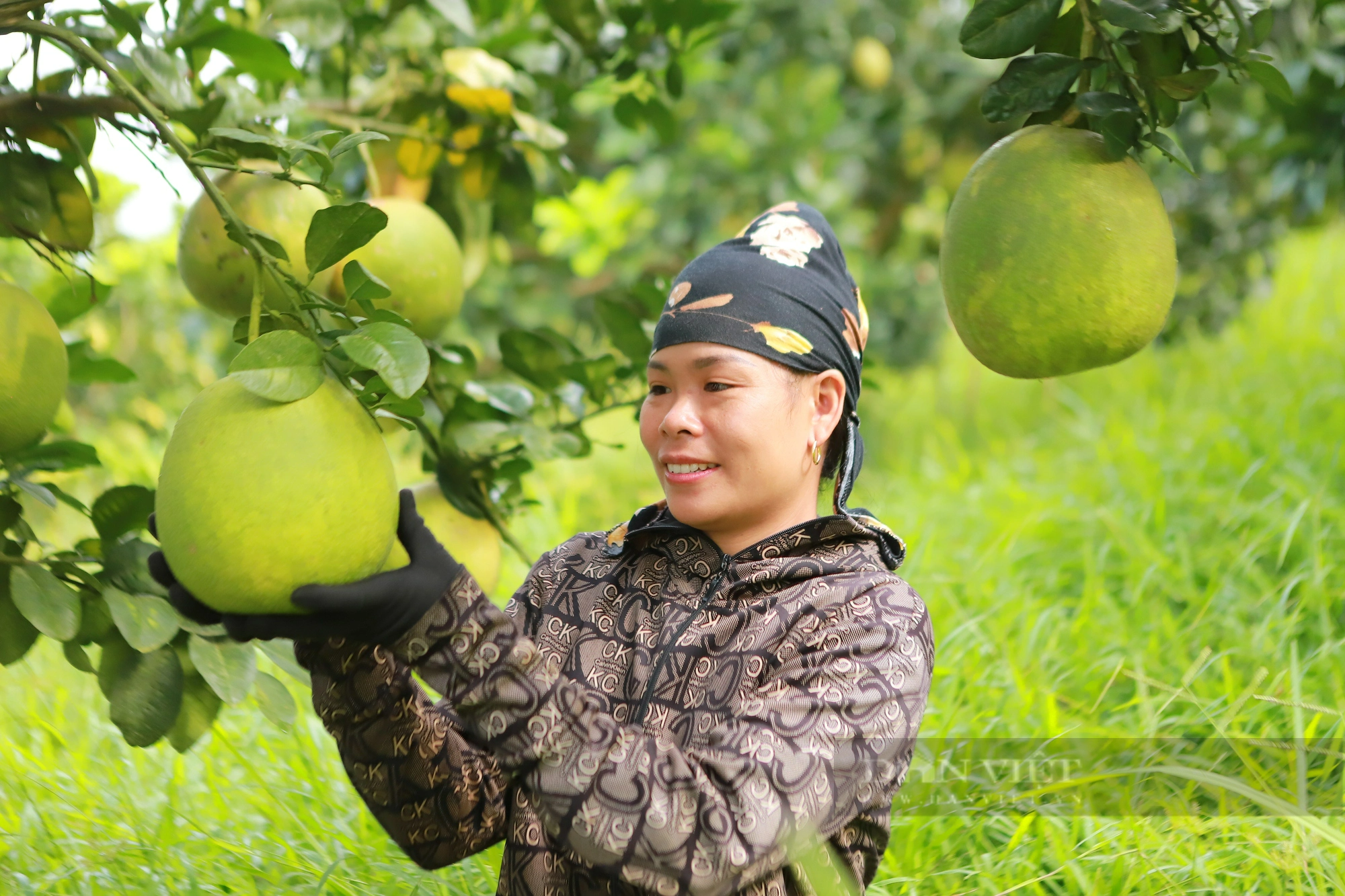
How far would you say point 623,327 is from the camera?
1938 millimetres

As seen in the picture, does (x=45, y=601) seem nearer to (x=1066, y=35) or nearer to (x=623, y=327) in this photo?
(x=623, y=327)

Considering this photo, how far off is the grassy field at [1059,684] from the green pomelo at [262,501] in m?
0.93

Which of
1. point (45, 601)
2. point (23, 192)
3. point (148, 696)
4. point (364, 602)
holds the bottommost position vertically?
point (148, 696)

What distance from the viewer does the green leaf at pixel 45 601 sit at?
125cm

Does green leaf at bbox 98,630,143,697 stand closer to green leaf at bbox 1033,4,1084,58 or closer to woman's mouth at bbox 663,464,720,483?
woman's mouth at bbox 663,464,720,483

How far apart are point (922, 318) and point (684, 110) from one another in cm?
125

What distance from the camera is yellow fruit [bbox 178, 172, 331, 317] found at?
1.44 m

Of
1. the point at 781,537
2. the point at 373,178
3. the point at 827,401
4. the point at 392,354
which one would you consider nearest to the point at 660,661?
the point at 781,537

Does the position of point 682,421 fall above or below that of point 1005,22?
below

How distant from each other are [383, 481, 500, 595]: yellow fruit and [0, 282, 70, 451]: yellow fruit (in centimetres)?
57

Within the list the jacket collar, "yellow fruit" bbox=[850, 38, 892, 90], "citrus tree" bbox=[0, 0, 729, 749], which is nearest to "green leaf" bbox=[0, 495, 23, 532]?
"citrus tree" bbox=[0, 0, 729, 749]

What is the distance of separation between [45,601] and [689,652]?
69 cm

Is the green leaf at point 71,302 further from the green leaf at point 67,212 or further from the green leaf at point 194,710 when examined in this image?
the green leaf at point 194,710

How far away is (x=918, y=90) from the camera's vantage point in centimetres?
446
